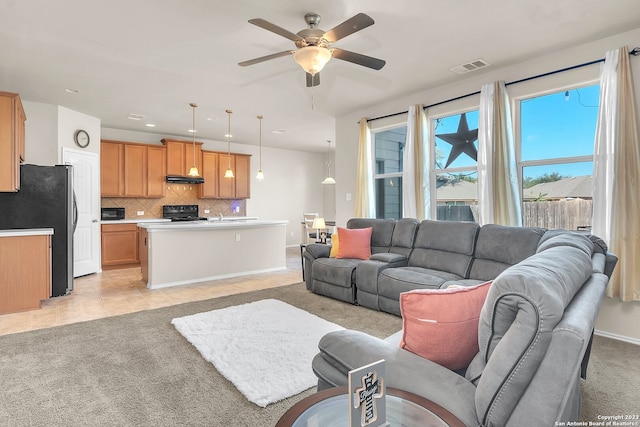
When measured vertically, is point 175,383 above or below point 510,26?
below

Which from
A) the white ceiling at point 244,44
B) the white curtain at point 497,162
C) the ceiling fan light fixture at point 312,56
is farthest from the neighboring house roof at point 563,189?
the ceiling fan light fixture at point 312,56

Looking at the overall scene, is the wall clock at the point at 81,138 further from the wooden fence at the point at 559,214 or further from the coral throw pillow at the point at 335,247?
the wooden fence at the point at 559,214

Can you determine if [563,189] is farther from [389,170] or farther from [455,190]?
[389,170]

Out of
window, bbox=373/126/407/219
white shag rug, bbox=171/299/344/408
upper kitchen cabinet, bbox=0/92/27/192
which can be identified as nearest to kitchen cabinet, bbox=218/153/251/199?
window, bbox=373/126/407/219

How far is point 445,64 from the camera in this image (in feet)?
12.6

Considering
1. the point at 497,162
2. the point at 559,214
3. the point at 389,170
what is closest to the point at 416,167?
the point at 389,170

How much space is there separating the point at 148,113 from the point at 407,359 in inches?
236

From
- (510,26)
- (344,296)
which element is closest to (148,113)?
(344,296)

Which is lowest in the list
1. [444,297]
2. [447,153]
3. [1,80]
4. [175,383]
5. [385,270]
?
[175,383]

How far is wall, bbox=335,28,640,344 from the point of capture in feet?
10.1

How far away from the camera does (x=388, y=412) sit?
3.50 feet

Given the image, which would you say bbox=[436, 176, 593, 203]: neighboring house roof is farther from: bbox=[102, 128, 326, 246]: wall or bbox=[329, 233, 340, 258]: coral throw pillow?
bbox=[102, 128, 326, 246]: wall

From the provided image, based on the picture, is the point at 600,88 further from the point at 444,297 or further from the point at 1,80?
the point at 1,80

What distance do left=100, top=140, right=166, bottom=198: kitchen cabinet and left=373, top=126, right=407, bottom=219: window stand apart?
4514 millimetres
